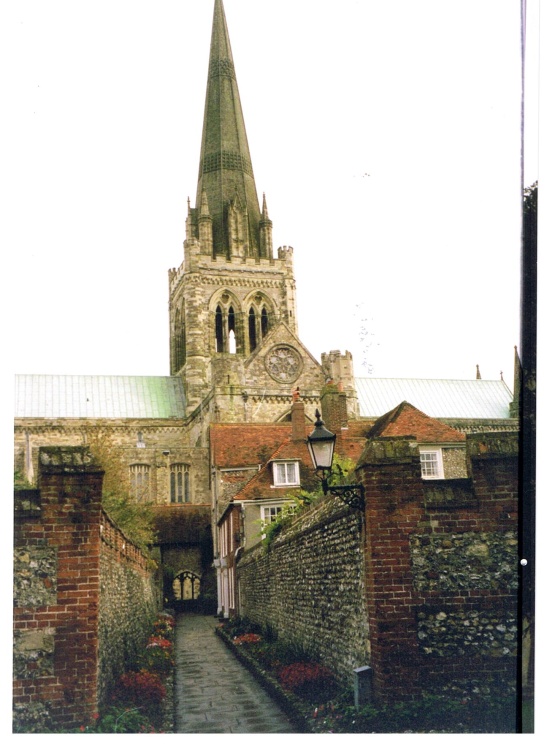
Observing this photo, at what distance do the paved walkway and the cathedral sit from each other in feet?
51.4

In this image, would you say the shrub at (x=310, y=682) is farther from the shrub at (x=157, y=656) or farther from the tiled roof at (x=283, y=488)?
the tiled roof at (x=283, y=488)

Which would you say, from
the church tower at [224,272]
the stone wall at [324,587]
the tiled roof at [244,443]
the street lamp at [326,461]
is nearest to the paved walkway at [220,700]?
the stone wall at [324,587]

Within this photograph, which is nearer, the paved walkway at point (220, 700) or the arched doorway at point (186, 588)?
the paved walkway at point (220, 700)

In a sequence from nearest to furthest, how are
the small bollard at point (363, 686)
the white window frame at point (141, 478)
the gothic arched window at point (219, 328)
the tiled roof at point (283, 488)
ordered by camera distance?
1. the small bollard at point (363, 686)
2. the tiled roof at point (283, 488)
3. the white window frame at point (141, 478)
4. the gothic arched window at point (219, 328)

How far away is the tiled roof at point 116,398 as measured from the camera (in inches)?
2235

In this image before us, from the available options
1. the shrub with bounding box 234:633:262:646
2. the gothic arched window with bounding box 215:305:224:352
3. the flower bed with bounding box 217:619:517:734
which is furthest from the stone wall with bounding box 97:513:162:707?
the gothic arched window with bounding box 215:305:224:352

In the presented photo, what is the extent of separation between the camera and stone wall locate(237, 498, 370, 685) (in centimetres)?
927

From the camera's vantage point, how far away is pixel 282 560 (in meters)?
14.9

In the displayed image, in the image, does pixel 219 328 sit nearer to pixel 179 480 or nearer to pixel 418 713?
pixel 179 480

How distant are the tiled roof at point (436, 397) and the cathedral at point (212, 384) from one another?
0.34ft

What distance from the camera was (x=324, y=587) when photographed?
1102cm

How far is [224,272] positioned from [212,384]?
60.7ft

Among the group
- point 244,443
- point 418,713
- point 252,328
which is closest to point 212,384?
point 252,328

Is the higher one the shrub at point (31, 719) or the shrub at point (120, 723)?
the shrub at point (31, 719)
